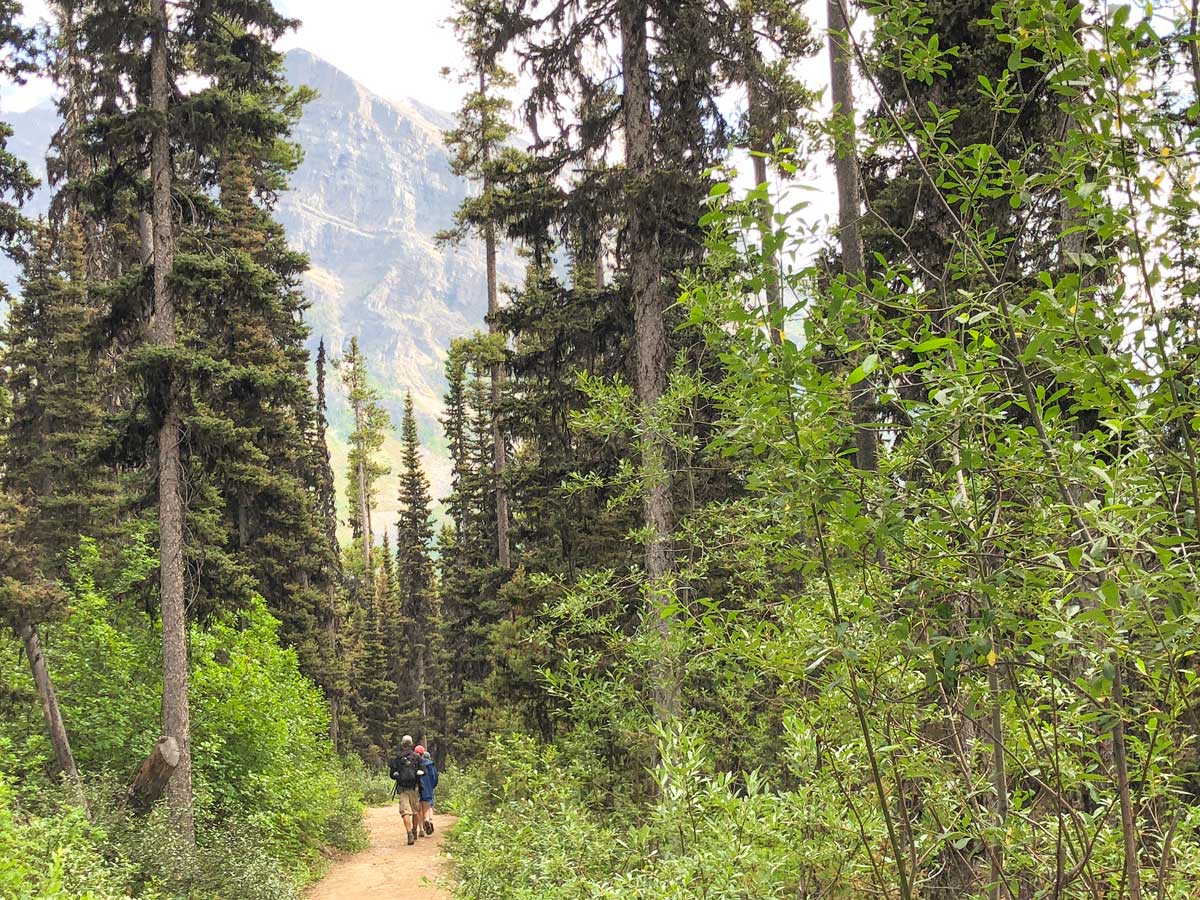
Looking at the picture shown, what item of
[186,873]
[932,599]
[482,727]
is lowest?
[482,727]

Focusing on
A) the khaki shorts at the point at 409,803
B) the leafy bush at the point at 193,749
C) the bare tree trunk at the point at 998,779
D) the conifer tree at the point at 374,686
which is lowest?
the conifer tree at the point at 374,686

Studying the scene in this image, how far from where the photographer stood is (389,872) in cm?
1232

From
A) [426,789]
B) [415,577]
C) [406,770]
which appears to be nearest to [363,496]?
[415,577]

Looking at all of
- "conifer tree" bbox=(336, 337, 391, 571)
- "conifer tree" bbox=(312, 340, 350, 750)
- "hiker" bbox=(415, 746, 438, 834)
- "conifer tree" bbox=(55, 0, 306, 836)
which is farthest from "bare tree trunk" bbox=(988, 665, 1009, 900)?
"conifer tree" bbox=(336, 337, 391, 571)

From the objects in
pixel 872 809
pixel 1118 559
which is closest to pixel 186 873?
pixel 872 809

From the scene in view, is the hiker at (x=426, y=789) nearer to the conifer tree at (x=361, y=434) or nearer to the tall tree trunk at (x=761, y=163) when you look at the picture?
the tall tree trunk at (x=761, y=163)

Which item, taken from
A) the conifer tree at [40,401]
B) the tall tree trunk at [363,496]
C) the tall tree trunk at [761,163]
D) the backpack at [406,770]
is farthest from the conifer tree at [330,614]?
the tall tree trunk at [761,163]

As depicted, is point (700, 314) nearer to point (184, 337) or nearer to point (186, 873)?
point (186, 873)

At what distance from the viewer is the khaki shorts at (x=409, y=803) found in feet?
50.1

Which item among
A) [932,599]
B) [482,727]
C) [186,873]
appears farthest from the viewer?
[482,727]

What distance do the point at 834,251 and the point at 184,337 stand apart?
1096cm

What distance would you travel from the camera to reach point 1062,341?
2184 millimetres

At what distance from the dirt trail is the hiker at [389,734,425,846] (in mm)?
386

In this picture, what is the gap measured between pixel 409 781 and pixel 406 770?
1.04 ft
